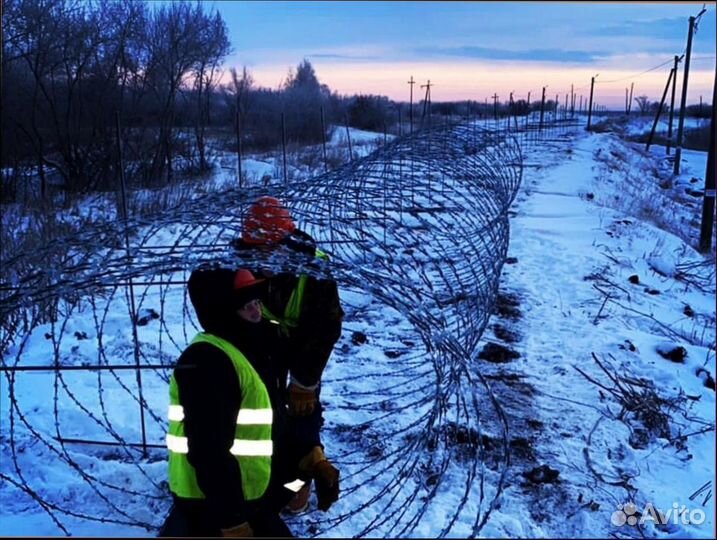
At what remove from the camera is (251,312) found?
2.42m

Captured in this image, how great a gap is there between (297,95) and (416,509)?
22870mm

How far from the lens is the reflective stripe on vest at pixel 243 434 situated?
2.30m

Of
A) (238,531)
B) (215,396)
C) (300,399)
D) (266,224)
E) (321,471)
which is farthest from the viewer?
(300,399)

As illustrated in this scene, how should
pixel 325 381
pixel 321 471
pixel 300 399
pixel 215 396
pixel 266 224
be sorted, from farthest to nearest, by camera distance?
pixel 325 381 → pixel 300 399 → pixel 266 224 → pixel 321 471 → pixel 215 396

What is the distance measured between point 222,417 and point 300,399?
113 cm

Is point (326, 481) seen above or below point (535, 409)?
above

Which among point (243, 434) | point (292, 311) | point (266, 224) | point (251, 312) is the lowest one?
point (243, 434)

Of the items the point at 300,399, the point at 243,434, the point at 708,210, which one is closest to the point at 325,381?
the point at 300,399

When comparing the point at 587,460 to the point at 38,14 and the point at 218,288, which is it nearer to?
the point at 218,288

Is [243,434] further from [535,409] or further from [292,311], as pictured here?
[535,409]

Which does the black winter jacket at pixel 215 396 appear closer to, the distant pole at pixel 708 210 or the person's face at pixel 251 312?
the person's face at pixel 251 312

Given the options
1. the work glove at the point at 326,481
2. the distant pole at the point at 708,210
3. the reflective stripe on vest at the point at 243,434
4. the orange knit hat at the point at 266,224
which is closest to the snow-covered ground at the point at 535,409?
the work glove at the point at 326,481

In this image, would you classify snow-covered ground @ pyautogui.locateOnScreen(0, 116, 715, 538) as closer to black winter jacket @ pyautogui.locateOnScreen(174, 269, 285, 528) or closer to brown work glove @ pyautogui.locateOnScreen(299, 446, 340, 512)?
brown work glove @ pyautogui.locateOnScreen(299, 446, 340, 512)

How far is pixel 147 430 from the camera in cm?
422
